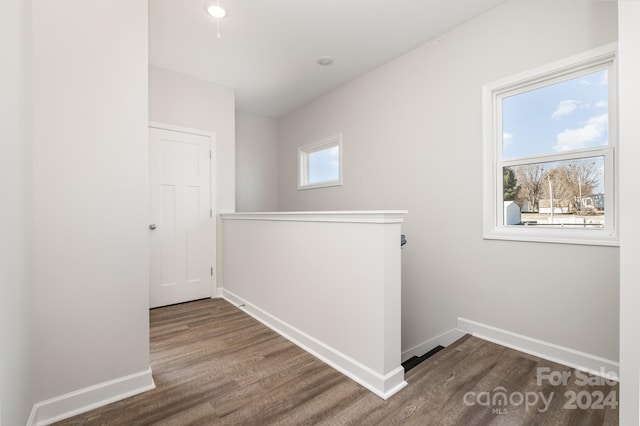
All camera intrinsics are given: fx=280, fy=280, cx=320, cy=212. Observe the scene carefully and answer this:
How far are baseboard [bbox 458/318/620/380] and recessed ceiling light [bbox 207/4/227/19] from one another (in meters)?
3.35

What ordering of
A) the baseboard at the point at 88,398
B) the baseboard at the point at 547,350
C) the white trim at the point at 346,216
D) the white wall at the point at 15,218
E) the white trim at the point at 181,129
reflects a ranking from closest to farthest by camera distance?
the white wall at the point at 15,218 < the baseboard at the point at 88,398 < the white trim at the point at 346,216 < the baseboard at the point at 547,350 < the white trim at the point at 181,129

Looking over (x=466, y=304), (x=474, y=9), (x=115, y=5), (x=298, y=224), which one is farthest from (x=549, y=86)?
(x=115, y=5)

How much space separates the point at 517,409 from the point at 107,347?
230cm

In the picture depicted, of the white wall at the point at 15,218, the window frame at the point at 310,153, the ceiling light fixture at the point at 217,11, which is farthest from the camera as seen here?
the window frame at the point at 310,153

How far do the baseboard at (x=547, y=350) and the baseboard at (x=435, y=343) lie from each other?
84 mm

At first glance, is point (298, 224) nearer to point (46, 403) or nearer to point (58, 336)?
point (58, 336)

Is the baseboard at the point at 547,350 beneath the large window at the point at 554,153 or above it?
beneath

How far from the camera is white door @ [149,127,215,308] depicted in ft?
10.3

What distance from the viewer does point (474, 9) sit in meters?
2.30

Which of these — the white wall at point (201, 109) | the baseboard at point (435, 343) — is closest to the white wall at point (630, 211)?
the baseboard at point (435, 343)

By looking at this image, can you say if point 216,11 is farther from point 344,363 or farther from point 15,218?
point 344,363

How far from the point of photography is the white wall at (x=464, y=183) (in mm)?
1878

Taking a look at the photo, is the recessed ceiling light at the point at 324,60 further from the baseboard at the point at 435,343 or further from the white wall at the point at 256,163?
the baseboard at the point at 435,343

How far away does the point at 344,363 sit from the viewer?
73.3 inches
